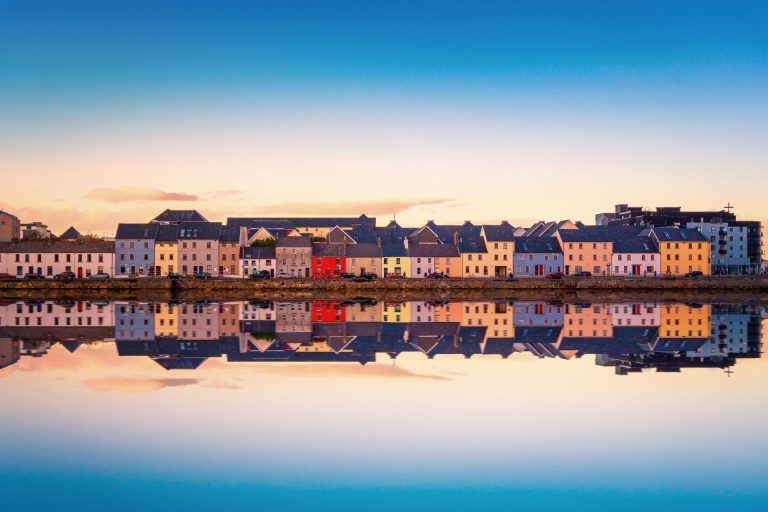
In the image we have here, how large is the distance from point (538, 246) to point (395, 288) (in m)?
24.1

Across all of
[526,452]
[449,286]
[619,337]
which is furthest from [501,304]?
[526,452]

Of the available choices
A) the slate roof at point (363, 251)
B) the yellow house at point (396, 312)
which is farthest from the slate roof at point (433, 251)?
the yellow house at point (396, 312)

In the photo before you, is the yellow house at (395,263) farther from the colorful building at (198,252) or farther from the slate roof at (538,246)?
the colorful building at (198,252)

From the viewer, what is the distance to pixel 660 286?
7506cm

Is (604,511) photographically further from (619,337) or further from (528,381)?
(619,337)

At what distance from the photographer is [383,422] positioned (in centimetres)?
1733

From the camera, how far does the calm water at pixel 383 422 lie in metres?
12.9

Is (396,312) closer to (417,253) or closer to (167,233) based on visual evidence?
(417,253)

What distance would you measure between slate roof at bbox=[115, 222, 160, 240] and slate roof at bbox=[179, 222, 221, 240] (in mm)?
3098

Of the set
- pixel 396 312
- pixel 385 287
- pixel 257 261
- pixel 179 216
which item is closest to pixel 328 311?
pixel 396 312

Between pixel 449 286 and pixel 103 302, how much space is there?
30.9 metres

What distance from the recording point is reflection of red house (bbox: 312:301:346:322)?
4362 centimetres

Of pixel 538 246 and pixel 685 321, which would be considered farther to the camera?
pixel 538 246

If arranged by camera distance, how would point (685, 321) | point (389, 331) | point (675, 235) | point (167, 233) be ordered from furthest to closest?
point (675, 235) < point (167, 233) < point (685, 321) < point (389, 331)
